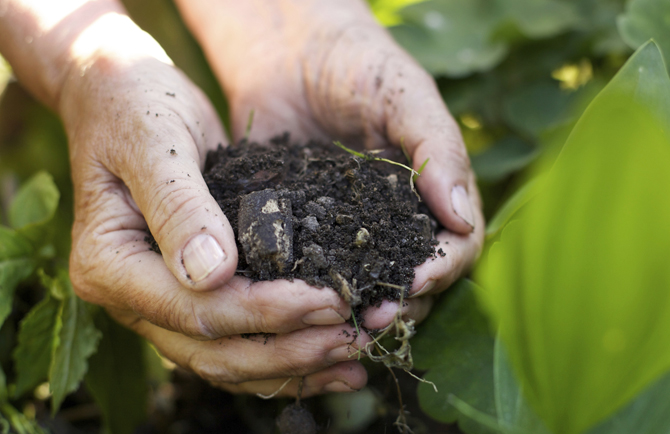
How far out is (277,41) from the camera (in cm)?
155

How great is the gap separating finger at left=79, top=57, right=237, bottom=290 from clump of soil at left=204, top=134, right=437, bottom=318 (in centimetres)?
7

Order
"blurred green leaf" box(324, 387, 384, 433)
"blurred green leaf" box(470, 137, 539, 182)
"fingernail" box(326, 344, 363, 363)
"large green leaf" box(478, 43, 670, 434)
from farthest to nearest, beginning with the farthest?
"blurred green leaf" box(470, 137, 539, 182) < "blurred green leaf" box(324, 387, 384, 433) < "fingernail" box(326, 344, 363, 363) < "large green leaf" box(478, 43, 670, 434)

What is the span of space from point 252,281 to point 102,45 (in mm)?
777

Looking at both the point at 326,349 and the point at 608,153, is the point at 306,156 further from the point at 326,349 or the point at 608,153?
the point at 608,153

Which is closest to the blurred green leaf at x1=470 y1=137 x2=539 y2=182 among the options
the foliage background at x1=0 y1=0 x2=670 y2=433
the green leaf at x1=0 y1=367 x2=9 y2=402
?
the foliage background at x1=0 y1=0 x2=670 y2=433

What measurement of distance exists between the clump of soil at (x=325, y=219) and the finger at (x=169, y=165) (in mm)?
67

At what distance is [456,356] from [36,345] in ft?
3.53

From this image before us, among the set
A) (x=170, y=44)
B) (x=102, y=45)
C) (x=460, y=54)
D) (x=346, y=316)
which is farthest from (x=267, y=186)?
(x=170, y=44)

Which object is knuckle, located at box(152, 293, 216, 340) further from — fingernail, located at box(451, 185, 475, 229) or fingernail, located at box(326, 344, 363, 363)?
fingernail, located at box(451, 185, 475, 229)

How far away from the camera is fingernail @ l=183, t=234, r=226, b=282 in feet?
2.43

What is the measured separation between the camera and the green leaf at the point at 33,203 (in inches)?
49.1

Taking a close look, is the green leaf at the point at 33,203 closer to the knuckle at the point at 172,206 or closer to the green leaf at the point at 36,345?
the green leaf at the point at 36,345

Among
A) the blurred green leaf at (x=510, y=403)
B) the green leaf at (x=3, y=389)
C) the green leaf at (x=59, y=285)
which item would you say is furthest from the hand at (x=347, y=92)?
the green leaf at (x=3, y=389)

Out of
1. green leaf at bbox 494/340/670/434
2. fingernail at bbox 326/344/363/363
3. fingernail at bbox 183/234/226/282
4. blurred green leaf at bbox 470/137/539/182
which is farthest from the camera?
blurred green leaf at bbox 470/137/539/182
